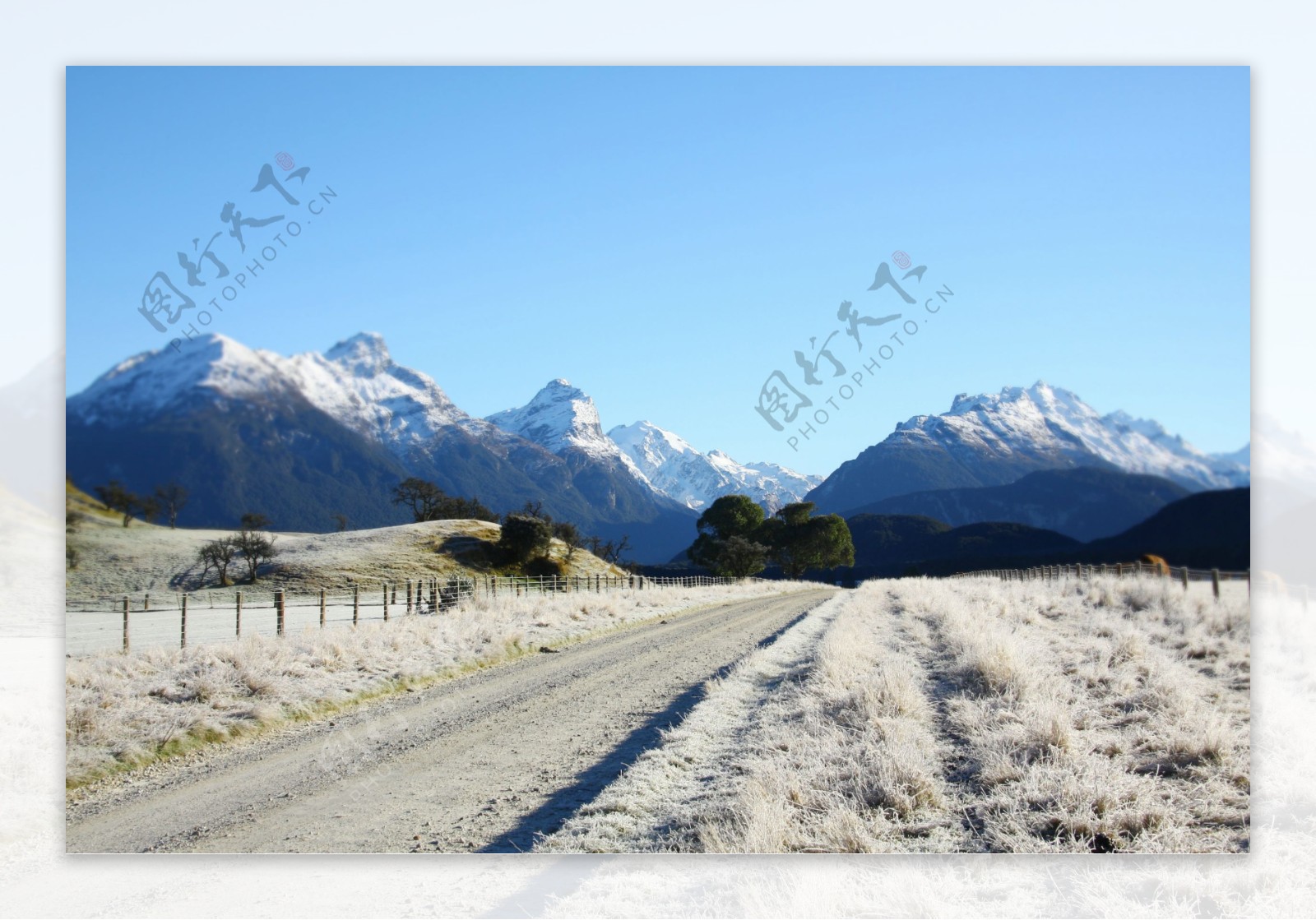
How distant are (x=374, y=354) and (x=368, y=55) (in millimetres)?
2923

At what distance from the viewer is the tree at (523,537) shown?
49.1ft

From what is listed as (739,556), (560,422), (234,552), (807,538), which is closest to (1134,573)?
(807,538)

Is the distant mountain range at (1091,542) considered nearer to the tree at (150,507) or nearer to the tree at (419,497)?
the tree at (419,497)

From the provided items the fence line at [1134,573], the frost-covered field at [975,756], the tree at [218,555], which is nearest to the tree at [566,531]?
the frost-covered field at [975,756]

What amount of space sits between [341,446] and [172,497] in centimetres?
186

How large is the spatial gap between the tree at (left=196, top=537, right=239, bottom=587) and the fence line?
9.70 meters

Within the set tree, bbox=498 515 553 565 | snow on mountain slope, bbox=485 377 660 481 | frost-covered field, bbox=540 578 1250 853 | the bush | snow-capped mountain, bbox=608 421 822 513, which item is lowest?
the bush

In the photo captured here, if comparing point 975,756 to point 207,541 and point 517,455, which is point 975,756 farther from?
point 207,541

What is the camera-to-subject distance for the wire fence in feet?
32.2

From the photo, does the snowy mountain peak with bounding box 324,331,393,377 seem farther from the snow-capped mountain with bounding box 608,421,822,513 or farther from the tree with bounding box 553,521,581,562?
the tree with bounding box 553,521,581,562

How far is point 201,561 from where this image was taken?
10031 millimetres

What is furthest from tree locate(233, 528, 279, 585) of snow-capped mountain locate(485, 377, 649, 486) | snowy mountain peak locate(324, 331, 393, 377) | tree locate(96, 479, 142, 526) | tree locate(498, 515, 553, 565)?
tree locate(498, 515, 553, 565)

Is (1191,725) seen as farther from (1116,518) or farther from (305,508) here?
(305,508)

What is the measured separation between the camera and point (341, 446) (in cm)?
959
